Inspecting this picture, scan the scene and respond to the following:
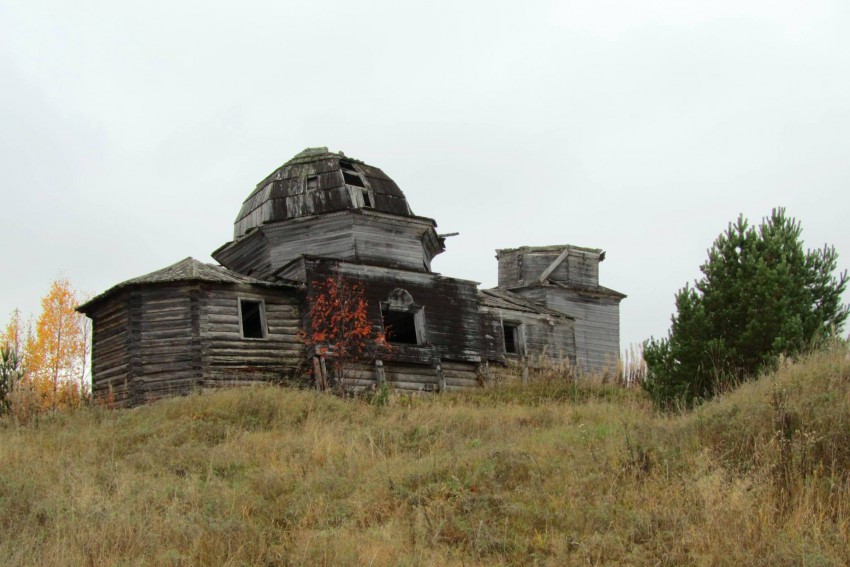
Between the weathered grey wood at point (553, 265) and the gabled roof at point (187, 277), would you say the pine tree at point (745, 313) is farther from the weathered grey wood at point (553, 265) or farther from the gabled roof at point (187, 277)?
the weathered grey wood at point (553, 265)

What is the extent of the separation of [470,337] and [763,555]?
1726 centimetres

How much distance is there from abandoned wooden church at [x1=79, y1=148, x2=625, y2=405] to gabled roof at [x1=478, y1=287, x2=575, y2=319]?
0.27 feet

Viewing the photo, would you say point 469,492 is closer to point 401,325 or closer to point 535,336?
point 401,325

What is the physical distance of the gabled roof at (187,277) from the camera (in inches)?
846

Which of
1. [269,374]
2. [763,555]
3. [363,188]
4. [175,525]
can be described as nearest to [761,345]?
[763,555]

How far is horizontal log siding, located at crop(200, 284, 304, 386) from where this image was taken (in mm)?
21359

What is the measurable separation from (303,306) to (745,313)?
38.9 feet

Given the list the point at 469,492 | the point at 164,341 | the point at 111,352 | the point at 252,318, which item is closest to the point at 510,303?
the point at 252,318

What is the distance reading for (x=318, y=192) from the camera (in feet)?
83.0

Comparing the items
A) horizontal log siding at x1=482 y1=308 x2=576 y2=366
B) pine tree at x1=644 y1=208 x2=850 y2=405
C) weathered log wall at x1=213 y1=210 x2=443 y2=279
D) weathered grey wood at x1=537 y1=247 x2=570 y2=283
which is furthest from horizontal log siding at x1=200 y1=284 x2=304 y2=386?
weathered grey wood at x1=537 y1=247 x2=570 y2=283

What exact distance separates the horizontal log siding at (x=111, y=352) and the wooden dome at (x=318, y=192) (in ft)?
16.1

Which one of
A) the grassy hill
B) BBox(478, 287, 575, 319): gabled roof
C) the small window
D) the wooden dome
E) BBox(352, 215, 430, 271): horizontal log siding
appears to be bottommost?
the grassy hill

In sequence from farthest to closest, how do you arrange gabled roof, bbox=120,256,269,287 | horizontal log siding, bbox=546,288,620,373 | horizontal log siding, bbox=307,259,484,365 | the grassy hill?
horizontal log siding, bbox=546,288,620,373 → horizontal log siding, bbox=307,259,484,365 → gabled roof, bbox=120,256,269,287 → the grassy hill

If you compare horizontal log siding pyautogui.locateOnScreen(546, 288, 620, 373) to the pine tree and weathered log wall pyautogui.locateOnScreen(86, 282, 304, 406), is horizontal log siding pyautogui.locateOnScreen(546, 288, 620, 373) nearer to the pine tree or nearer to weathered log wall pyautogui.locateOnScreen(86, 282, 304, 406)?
weathered log wall pyautogui.locateOnScreen(86, 282, 304, 406)
